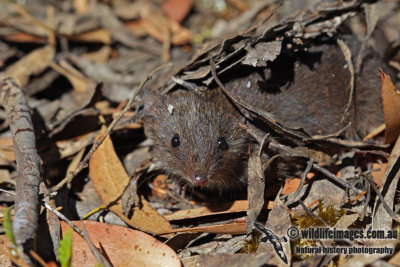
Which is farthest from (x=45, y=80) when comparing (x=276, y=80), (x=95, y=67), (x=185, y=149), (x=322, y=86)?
(x=322, y=86)

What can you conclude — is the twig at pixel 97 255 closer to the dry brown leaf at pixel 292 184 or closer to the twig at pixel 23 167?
the twig at pixel 23 167

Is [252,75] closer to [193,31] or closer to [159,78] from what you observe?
[159,78]

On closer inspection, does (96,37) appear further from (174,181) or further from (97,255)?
(97,255)

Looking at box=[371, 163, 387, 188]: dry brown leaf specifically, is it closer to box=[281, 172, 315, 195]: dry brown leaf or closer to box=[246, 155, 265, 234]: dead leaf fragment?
box=[281, 172, 315, 195]: dry brown leaf

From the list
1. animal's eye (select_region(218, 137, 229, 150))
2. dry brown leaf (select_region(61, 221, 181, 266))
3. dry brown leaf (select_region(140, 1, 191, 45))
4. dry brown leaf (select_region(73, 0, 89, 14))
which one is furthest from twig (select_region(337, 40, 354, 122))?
dry brown leaf (select_region(73, 0, 89, 14))

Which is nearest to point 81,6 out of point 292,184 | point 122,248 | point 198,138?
point 198,138
